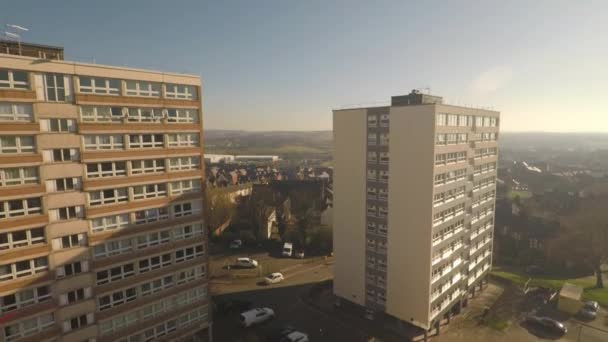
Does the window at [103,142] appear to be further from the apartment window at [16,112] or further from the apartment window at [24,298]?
the apartment window at [24,298]

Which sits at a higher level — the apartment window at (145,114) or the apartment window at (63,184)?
the apartment window at (145,114)

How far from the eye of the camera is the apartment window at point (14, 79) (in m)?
21.3

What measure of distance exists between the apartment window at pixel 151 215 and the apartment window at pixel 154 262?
3.37 m

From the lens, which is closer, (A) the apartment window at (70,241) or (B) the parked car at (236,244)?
(A) the apartment window at (70,241)

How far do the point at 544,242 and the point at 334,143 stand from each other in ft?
170

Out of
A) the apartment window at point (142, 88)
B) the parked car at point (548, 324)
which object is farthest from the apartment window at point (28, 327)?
the parked car at point (548, 324)

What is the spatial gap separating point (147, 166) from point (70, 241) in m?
7.72

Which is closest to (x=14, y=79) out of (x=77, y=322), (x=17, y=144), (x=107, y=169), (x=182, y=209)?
(x=17, y=144)

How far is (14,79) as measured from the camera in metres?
21.7

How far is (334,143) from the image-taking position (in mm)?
39844

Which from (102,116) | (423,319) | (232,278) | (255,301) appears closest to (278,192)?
(232,278)

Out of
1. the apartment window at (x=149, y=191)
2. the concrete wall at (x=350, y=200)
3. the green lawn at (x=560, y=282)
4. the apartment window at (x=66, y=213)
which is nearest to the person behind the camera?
the apartment window at (x=66, y=213)

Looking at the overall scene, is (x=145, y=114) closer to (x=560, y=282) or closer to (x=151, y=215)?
(x=151, y=215)

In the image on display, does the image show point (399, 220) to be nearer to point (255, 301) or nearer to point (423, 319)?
point (423, 319)
